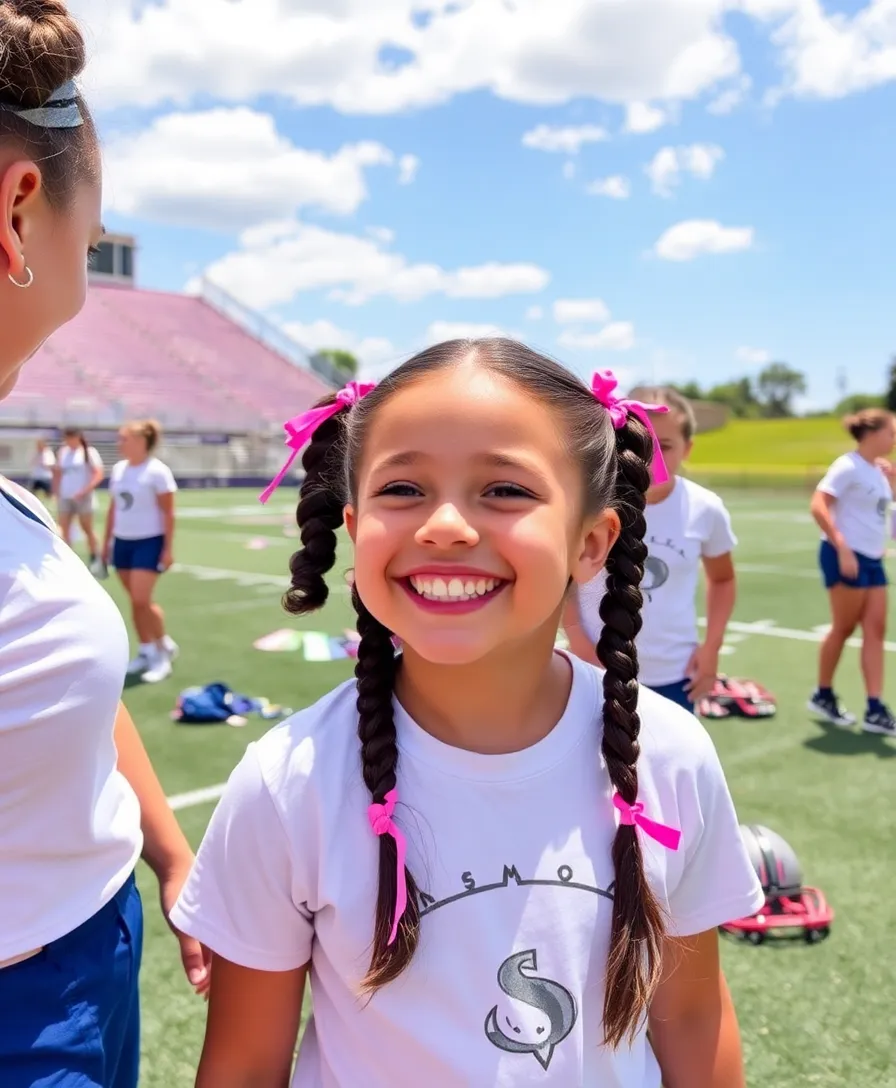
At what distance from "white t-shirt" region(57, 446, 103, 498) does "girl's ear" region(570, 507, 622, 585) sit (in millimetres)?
12027

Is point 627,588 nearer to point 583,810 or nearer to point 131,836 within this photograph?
point 583,810

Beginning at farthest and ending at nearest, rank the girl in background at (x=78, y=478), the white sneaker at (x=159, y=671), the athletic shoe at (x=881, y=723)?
the girl in background at (x=78, y=478)
the white sneaker at (x=159, y=671)
the athletic shoe at (x=881, y=723)

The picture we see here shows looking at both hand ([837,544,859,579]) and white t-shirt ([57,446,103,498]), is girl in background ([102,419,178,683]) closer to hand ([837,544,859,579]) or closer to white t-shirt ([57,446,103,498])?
hand ([837,544,859,579])

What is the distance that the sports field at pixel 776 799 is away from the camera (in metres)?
2.81

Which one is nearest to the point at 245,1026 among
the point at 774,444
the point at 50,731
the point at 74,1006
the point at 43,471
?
the point at 74,1006

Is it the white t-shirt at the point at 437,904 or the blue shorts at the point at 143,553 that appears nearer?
the white t-shirt at the point at 437,904

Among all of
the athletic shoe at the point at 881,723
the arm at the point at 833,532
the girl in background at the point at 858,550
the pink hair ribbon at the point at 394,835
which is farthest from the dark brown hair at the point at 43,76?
the athletic shoe at the point at 881,723

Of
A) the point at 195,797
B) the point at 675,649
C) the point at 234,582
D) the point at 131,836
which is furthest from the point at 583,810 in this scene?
the point at 234,582

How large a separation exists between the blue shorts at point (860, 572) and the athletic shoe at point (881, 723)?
75cm

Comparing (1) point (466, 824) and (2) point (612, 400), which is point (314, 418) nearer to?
(2) point (612, 400)

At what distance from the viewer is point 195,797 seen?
460 centimetres

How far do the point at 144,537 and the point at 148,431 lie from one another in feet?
2.76

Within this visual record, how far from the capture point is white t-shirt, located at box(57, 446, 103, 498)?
12.5 m

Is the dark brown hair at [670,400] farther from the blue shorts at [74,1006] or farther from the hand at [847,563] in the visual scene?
the blue shorts at [74,1006]
